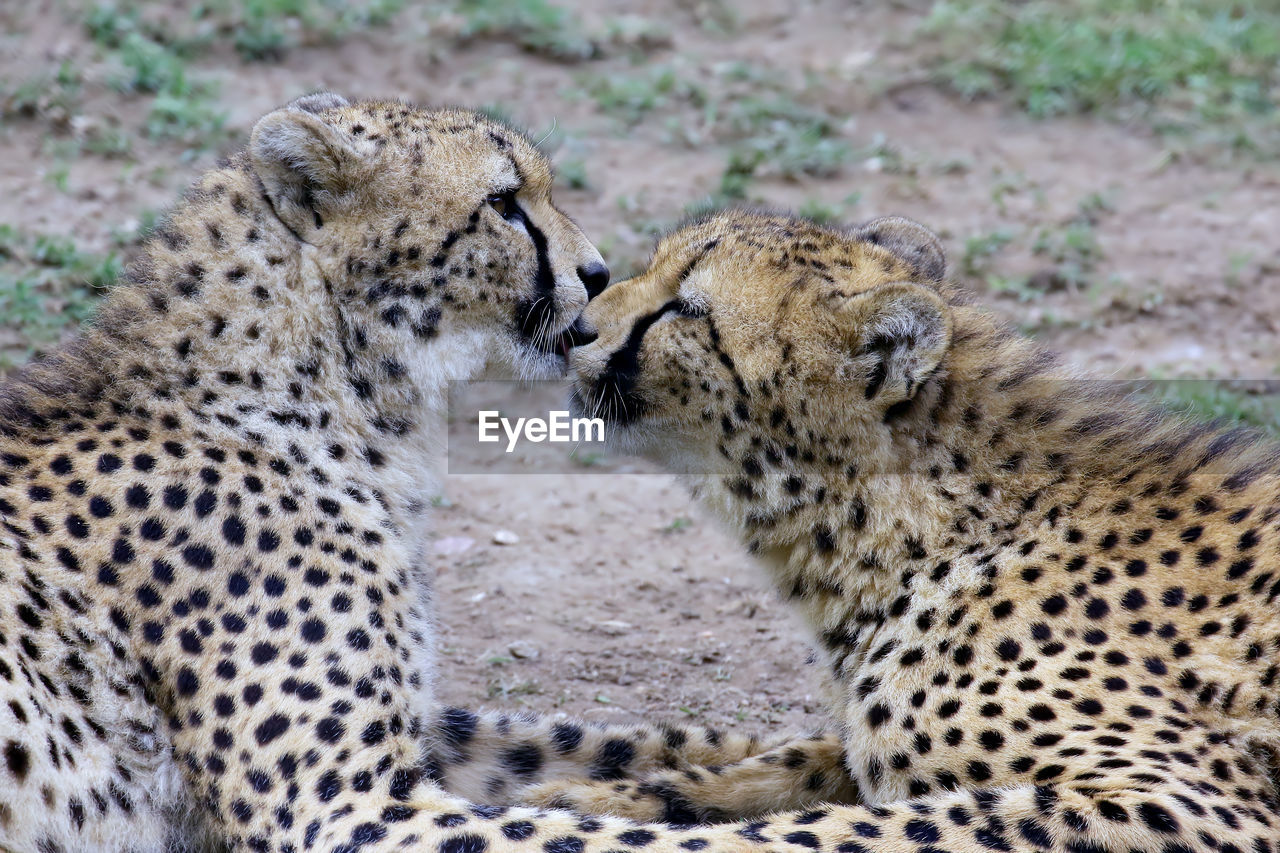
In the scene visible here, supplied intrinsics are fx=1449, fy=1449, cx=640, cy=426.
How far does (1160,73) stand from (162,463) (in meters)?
7.19

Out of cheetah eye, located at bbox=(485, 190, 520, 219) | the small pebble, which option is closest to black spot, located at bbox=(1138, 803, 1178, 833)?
cheetah eye, located at bbox=(485, 190, 520, 219)

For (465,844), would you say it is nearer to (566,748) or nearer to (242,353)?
(566,748)

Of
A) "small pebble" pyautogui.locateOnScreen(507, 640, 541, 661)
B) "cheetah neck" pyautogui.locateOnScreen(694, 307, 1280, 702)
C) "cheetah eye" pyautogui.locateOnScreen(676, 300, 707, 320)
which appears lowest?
"small pebble" pyautogui.locateOnScreen(507, 640, 541, 661)

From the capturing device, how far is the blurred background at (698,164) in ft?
16.2

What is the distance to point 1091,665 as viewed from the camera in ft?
10.3

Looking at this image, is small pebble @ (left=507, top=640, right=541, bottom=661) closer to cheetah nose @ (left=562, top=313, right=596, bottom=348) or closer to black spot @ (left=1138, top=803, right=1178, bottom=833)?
cheetah nose @ (left=562, top=313, right=596, bottom=348)

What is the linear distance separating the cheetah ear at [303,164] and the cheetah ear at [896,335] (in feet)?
4.12

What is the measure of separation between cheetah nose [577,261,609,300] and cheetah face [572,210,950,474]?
0.08m

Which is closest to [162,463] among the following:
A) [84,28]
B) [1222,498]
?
[1222,498]

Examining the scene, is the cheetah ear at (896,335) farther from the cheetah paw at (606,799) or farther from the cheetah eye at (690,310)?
the cheetah paw at (606,799)

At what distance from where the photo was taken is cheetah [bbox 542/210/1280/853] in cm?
300

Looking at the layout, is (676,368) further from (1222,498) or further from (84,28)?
(84,28)

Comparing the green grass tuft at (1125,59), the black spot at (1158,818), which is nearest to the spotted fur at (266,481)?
the black spot at (1158,818)

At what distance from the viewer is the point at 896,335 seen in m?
3.41
